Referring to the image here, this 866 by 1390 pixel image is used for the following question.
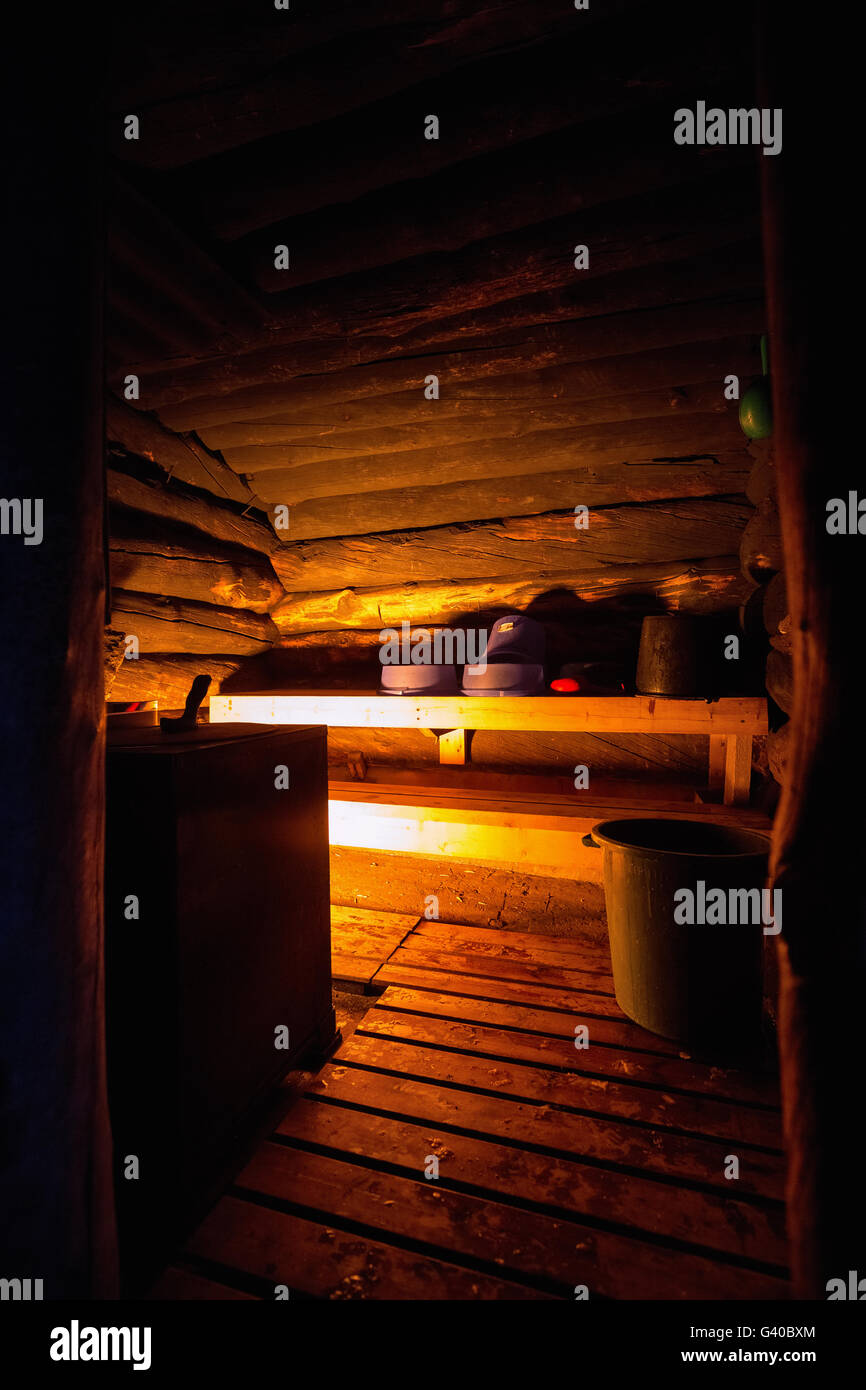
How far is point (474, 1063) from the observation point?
2781mm

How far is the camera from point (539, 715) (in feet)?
13.5

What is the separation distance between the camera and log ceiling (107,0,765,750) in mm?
1681

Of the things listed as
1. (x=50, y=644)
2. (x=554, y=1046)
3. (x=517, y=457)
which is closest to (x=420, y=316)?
(x=517, y=457)

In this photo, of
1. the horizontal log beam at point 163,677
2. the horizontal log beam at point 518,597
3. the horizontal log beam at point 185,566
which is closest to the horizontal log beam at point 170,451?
the horizontal log beam at point 185,566

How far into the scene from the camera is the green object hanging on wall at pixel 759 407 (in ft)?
9.14

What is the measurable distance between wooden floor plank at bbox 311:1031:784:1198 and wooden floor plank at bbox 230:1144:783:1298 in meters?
0.33

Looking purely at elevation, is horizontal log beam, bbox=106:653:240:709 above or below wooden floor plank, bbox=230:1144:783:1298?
above

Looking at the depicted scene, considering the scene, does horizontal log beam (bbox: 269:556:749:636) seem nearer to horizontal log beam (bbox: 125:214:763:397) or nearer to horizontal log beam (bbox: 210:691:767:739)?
horizontal log beam (bbox: 210:691:767:739)

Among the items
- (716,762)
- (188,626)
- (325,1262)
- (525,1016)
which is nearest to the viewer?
(325,1262)

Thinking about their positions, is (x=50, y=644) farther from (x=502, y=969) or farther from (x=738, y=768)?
(x=738, y=768)

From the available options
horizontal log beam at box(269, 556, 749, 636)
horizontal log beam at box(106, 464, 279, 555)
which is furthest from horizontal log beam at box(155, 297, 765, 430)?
horizontal log beam at box(269, 556, 749, 636)

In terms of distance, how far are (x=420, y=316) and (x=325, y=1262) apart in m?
3.45

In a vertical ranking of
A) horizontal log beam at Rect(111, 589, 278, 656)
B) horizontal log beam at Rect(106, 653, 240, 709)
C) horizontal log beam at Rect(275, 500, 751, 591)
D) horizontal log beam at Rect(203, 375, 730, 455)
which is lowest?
horizontal log beam at Rect(106, 653, 240, 709)

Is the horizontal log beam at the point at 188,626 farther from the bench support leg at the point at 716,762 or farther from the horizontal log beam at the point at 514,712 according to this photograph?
the bench support leg at the point at 716,762
